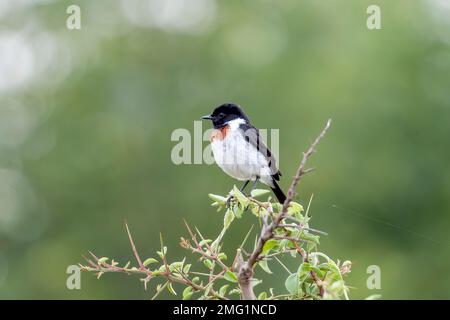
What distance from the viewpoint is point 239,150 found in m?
6.13

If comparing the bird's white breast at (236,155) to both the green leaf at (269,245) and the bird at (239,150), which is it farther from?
the green leaf at (269,245)

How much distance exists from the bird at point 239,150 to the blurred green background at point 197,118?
410 inches

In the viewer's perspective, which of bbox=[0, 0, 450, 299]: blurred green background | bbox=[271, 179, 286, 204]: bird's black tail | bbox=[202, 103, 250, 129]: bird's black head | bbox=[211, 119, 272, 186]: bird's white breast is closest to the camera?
bbox=[211, 119, 272, 186]: bird's white breast

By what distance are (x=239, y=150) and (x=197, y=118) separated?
1324 centimetres

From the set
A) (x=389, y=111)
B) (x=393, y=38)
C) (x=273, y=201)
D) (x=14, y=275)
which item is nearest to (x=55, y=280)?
(x=14, y=275)

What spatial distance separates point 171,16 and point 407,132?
7.64 metres

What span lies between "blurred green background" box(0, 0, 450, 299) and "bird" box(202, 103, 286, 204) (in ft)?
34.2

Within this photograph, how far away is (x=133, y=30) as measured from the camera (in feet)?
77.6

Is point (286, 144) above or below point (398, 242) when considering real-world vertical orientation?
above

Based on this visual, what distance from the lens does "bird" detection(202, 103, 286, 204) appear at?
6141 millimetres

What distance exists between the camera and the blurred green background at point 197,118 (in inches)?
723

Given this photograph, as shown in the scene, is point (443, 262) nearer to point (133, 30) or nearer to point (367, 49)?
point (367, 49)

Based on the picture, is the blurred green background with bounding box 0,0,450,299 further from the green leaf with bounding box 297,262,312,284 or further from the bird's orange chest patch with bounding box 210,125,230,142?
the green leaf with bounding box 297,262,312,284

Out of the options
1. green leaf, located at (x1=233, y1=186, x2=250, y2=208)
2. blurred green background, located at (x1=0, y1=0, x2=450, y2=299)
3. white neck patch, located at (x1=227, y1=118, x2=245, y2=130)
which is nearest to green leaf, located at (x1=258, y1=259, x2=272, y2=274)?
green leaf, located at (x1=233, y1=186, x2=250, y2=208)
